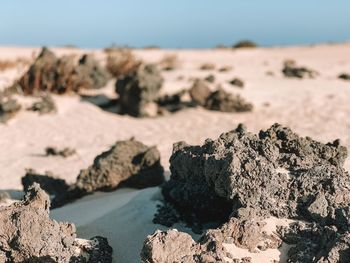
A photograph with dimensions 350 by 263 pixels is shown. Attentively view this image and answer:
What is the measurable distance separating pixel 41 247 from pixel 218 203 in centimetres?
149

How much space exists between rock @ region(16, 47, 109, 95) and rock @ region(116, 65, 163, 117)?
4.86 feet

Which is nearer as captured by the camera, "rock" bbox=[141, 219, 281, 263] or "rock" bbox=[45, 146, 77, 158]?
"rock" bbox=[141, 219, 281, 263]

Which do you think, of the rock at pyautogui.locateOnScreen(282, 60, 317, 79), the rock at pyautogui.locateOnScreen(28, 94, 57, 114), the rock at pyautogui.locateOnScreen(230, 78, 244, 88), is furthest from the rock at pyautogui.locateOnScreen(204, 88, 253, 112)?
the rock at pyautogui.locateOnScreen(282, 60, 317, 79)

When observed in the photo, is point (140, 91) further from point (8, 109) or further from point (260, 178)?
point (260, 178)

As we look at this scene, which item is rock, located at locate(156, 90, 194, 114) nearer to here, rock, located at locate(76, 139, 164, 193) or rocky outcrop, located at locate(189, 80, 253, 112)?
rocky outcrop, located at locate(189, 80, 253, 112)

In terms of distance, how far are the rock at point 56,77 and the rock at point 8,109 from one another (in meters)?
1.38

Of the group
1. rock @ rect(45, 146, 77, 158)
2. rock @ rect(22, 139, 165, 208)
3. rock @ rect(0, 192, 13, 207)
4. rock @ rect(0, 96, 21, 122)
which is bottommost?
rock @ rect(45, 146, 77, 158)

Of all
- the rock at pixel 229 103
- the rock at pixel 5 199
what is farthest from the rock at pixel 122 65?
the rock at pixel 5 199

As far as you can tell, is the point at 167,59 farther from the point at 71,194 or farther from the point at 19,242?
the point at 19,242

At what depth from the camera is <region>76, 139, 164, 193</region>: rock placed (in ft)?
20.7

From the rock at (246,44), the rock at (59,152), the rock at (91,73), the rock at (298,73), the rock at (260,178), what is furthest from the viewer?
the rock at (246,44)

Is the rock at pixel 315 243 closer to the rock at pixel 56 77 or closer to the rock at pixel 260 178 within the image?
the rock at pixel 260 178

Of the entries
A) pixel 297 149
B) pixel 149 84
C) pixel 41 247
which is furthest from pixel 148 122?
pixel 41 247

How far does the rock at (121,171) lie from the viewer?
6.31 metres
